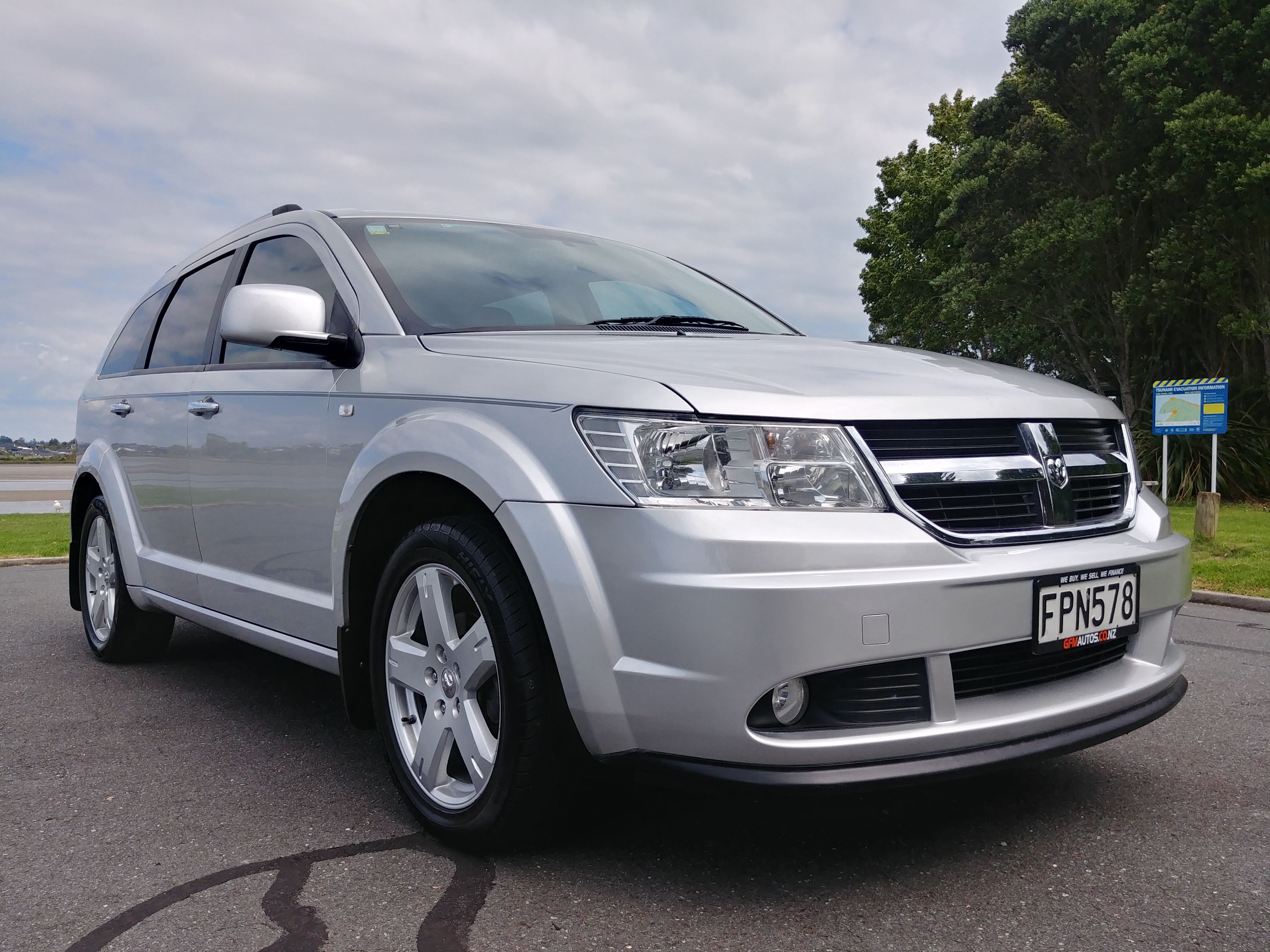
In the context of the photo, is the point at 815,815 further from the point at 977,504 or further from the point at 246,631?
the point at 246,631

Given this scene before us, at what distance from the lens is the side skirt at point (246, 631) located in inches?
133

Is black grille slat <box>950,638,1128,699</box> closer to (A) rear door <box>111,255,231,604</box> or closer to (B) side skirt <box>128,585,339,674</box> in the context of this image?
(B) side skirt <box>128,585,339,674</box>

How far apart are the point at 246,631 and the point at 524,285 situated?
4.88ft

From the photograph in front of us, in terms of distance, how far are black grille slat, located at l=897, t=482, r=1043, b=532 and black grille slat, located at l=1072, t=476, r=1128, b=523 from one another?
0.62 feet

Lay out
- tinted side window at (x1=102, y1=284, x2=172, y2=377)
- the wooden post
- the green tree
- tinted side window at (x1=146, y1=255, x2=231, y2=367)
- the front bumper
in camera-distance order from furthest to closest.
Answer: the green tree
the wooden post
tinted side window at (x1=102, y1=284, x2=172, y2=377)
tinted side window at (x1=146, y1=255, x2=231, y2=367)
the front bumper

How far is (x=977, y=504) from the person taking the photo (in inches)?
99.3

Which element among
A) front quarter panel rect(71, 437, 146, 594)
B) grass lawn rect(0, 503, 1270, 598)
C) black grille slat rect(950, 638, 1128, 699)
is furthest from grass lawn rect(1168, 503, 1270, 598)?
front quarter panel rect(71, 437, 146, 594)

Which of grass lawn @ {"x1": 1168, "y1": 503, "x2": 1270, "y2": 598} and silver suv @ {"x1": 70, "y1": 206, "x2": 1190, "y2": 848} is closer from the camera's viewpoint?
silver suv @ {"x1": 70, "y1": 206, "x2": 1190, "y2": 848}

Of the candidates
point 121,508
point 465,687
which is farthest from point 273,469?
point 121,508

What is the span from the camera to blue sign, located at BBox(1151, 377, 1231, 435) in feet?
45.4

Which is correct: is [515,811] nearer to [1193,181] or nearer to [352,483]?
[352,483]

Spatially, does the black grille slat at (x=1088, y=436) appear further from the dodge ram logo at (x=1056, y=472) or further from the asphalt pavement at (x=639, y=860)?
the asphalt pavement at (x=639, y=860)

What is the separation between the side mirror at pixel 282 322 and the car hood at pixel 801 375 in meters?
0.32

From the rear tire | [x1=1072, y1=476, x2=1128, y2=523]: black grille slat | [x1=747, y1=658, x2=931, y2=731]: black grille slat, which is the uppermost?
[x1=1072, y1=476, x2=1128, y2=523]: black grille slat
